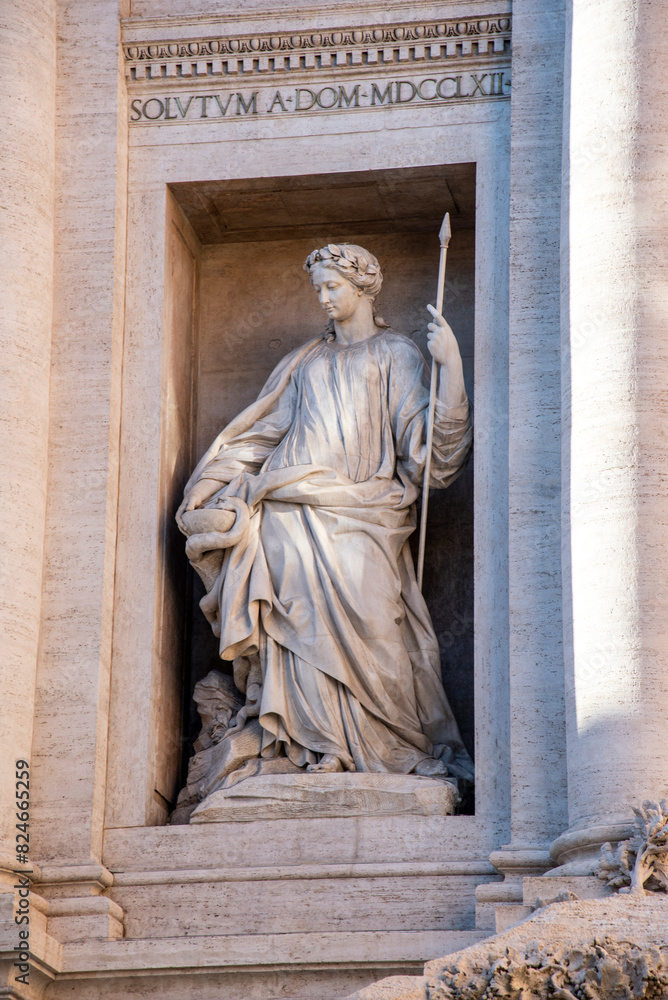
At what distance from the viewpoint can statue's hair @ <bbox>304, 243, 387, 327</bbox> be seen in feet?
38.9

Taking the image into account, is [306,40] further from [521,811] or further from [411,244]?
[521,811]

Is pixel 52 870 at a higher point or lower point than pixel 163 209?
lower

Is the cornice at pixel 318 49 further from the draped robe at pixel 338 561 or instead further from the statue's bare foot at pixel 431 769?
the statue's bare foot at pixel 431 769

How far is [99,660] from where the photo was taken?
1102 centimetres

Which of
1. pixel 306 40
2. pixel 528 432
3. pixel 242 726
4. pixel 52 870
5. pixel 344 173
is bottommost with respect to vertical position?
pixel 52 870

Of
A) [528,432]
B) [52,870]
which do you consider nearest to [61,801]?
[52,870]

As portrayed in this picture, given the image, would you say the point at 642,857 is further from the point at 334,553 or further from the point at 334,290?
the point at 334,290

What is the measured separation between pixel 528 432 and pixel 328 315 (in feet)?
6.20

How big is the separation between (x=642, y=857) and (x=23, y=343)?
4.58 metres

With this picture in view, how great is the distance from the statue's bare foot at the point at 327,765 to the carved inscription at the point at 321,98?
3.89m

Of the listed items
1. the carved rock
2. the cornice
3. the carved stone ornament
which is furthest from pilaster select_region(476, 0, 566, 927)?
the carved rock

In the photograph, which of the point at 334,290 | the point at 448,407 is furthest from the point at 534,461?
the point at 334,290

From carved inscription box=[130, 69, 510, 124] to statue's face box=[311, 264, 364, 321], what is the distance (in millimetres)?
1031

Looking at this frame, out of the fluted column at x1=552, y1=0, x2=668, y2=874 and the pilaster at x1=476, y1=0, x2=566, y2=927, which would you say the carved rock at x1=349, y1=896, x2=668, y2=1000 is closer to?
the fluted column at x1=552, y1=0, x2=668, y2=874
